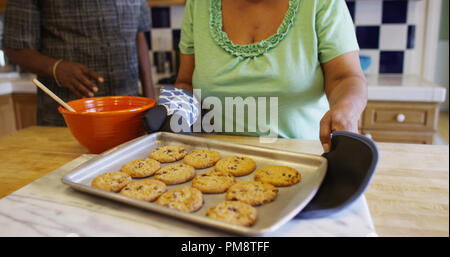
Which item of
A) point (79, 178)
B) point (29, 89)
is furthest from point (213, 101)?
point (29, 89)

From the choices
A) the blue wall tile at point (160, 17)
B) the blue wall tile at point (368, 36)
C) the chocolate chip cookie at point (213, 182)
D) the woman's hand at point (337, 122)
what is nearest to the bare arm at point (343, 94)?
the woman's hand at point (337, 122)

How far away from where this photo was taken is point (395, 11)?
2312mm

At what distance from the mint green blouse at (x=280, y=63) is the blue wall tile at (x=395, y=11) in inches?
61.0

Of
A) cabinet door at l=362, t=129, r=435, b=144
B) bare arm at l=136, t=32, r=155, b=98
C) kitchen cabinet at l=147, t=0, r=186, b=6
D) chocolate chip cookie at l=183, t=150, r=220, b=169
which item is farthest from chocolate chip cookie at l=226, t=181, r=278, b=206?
kitchen cabinet at l=147, t=0, r=186, b=6

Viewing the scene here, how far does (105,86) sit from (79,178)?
3.34 ft

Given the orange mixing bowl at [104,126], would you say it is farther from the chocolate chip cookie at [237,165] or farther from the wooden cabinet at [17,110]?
the wooden cabinet at [17,110]

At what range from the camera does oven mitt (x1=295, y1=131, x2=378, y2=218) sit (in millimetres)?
577

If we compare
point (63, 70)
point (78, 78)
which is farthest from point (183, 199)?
point (63, 70)

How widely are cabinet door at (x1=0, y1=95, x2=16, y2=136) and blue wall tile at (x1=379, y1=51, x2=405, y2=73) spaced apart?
253 centimetres

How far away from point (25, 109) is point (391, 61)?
2505 mm

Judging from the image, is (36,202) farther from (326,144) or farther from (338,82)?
(338,82)

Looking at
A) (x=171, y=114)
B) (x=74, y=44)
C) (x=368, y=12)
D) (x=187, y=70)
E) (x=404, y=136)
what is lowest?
(x=404, y=136)

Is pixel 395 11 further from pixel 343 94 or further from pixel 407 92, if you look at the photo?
pixel 343 94

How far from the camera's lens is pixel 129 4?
1.64 m
